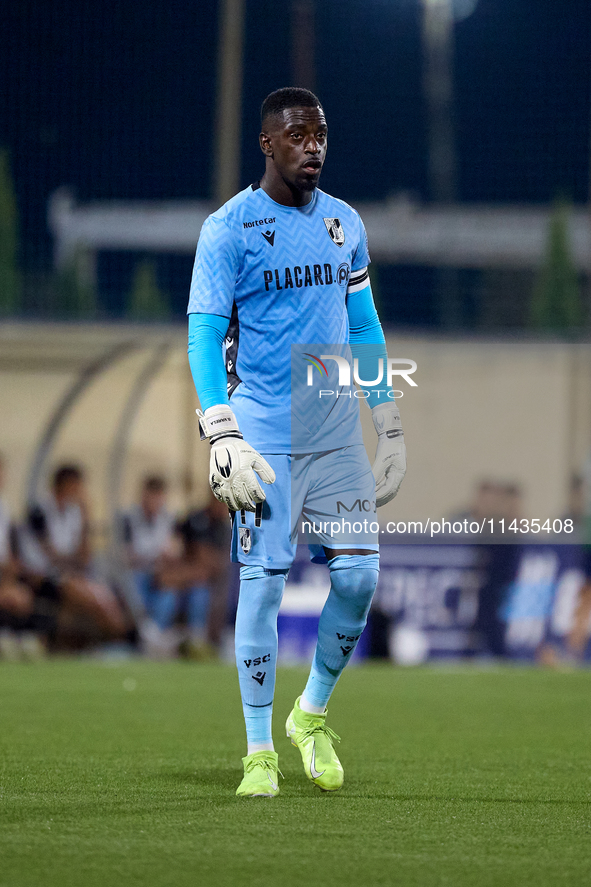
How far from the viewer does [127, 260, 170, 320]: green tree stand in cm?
1327

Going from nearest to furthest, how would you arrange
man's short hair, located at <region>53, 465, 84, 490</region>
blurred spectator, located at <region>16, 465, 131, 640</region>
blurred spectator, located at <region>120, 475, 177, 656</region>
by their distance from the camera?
blurred spectator, located at <region>16, 465, 131, 640</region> < blurred spectator, located at <region>120, 475, 177, 656</region> < man's short hair, located at <region>53, 465, 84, 490</region>

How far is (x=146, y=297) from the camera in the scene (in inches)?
546

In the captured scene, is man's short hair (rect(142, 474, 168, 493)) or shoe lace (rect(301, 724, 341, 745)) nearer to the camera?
shoe lace (rect(301, 724, 341, 745))

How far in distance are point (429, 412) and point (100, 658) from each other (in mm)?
3934

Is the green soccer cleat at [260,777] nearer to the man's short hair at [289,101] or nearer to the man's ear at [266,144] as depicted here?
the man's ear at [266,144]

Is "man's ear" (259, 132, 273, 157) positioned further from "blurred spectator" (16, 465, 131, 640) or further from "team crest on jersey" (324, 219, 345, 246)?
"blurred spectator" (16, 465, 131, 640)

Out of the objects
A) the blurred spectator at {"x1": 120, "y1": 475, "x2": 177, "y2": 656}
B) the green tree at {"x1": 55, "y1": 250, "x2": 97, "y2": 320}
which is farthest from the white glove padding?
the green tree at {"x1": 55, "y1": 250, "x2": 97, "y2": 320}

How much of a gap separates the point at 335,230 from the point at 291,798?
1.82 meters

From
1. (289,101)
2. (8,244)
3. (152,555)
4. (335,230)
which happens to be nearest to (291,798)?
(335,230)

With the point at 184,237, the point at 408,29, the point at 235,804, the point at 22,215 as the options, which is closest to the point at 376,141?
the point at 408,29

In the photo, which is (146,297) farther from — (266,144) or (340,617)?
(340,617)

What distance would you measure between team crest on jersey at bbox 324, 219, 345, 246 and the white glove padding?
1.92ft

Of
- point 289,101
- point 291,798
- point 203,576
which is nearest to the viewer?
point 291,798

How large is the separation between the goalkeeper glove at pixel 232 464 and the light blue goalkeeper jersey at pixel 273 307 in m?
0.18
